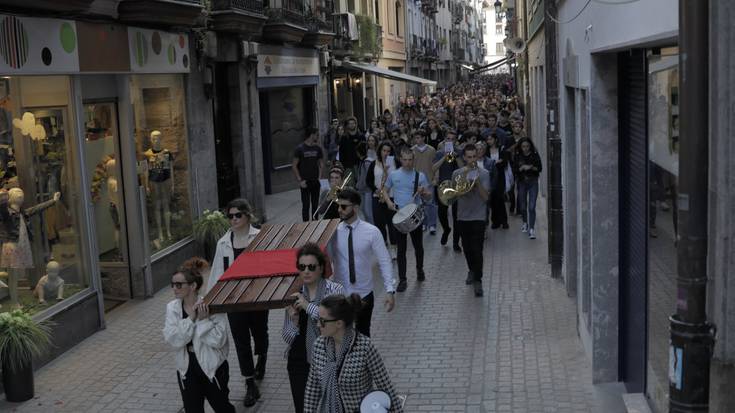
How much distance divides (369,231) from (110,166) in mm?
5465

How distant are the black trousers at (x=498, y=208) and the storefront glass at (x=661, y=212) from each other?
9.56 m

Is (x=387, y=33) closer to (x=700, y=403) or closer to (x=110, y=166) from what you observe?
(x=110, y=166)

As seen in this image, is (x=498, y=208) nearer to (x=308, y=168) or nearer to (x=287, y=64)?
(x=308, y=168)

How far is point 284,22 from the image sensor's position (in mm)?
19328

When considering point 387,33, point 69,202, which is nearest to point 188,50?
point 69,202

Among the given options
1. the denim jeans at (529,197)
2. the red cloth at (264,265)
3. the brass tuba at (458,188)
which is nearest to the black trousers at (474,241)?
the brass tuba at (458,188)

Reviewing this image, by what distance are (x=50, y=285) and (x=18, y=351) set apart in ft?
6.50

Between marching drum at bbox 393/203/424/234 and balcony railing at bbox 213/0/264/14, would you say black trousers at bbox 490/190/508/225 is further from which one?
balcony railing at bbox 213/0/264/14

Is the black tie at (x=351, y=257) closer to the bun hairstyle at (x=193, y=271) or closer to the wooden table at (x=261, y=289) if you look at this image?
the wooden table at (x=261, y=289)

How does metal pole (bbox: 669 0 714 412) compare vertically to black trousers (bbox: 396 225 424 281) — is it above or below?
above

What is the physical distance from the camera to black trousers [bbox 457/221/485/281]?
11227 mm

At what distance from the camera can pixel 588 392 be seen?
25.3 ft

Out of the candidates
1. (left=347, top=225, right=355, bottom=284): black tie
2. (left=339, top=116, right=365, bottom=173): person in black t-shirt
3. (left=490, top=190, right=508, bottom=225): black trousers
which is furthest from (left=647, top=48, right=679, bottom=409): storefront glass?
(left=339, top=116, right=365, bottom=173): person in black t-shirt

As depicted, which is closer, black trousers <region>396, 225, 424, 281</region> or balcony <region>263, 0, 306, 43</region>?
black trousers <region>396, 225, 424, 281</region>
